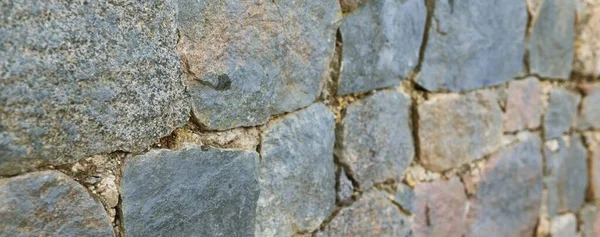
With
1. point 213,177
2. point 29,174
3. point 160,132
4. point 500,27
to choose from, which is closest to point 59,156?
point 29,174

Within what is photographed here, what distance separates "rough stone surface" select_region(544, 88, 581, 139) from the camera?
1.87 m

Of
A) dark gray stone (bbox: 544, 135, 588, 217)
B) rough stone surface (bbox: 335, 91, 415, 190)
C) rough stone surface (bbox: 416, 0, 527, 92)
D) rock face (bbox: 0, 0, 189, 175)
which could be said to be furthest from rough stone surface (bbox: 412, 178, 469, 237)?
rock face (bbox: 0, 0, 189, 175)

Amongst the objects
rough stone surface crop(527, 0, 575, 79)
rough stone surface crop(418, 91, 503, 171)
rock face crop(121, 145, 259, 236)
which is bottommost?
rock face crop(121, 145, 259, 236)

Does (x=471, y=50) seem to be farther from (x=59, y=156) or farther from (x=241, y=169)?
(x=59, y=156)

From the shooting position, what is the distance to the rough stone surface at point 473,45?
142cm

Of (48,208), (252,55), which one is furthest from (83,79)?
(252,55)

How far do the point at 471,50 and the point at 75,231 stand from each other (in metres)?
1.09

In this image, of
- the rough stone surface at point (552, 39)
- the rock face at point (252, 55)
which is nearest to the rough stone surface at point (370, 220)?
the rock face at point (252, 55)

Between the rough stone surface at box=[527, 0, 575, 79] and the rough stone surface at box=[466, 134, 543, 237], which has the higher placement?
the rough stone surface at box=[527, 0, 575, 79]

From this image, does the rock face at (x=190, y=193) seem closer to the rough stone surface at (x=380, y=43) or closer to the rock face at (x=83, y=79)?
the rock face at (x=83, y=79)

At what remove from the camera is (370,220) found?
1326 millimetres

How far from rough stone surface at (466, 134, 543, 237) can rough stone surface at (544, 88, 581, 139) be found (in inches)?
3.1

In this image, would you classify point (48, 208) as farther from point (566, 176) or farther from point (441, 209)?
point (566, 176)

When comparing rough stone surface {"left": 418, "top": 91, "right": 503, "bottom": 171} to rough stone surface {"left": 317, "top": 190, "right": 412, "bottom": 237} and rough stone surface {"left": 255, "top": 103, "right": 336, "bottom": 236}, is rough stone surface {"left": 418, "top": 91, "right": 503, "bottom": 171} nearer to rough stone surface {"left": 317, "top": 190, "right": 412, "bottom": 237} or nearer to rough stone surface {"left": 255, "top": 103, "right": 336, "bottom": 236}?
rough stone surface {"left": 317, "top": 190, "right": 412, "bottom": 237}
